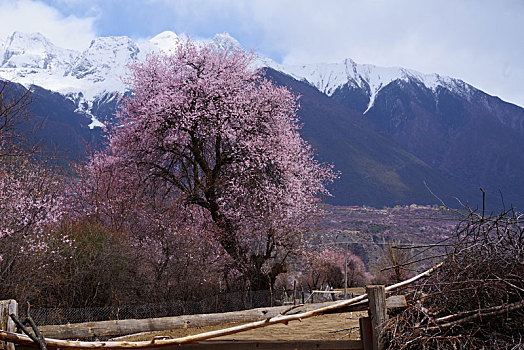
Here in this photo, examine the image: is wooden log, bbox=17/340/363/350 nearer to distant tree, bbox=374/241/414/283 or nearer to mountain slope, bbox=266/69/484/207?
distant tree, bbox=374/241/414/283

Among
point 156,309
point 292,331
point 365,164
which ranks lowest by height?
point 292,331

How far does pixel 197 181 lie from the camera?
17.7 metres

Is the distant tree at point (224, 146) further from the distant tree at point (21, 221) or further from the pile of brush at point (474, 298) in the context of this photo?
the pile of brush at point (474, 298)

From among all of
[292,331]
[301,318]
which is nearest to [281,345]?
[301,318]

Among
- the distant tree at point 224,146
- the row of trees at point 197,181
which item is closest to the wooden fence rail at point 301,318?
the row of trees at point 197,181

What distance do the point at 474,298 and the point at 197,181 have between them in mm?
14665

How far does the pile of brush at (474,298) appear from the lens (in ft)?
11.0

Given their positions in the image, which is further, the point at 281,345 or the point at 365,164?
the point at 365,164

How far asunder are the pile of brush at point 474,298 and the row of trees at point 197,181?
11581mm

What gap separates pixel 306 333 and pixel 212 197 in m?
6.92

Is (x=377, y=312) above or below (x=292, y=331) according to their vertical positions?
above

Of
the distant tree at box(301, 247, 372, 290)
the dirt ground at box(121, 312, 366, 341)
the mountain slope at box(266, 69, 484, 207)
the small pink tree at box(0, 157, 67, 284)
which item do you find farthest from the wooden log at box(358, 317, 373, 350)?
the mountain slope at box(266, 69, 484, 207)

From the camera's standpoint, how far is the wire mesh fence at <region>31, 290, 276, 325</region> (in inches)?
458

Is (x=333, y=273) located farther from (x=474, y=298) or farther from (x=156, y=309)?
(x=474, y=298)
